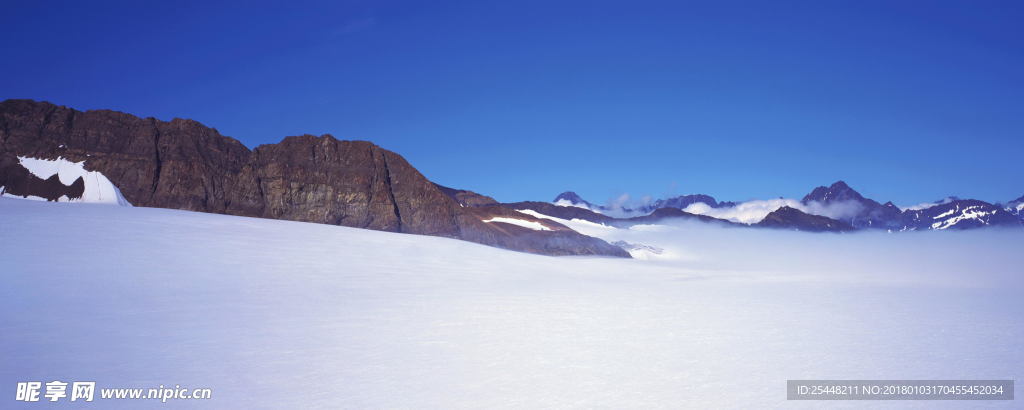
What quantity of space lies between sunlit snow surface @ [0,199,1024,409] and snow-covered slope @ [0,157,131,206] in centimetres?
2691

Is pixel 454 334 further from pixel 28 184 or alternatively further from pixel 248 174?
pixel 248 174

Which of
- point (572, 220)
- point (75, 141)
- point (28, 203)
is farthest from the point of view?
point (572, 220)

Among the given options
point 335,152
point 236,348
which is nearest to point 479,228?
point 335,152

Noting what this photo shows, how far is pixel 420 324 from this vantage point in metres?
9.69

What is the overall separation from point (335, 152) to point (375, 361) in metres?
56.7

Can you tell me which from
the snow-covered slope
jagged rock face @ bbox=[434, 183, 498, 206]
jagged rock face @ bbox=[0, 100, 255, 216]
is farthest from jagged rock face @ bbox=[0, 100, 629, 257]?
jagged rock face @ bbox=[434, 183, 498, 206]

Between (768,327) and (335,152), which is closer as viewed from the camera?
(768,327)

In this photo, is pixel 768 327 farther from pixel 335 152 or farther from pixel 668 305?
pixel 335 152

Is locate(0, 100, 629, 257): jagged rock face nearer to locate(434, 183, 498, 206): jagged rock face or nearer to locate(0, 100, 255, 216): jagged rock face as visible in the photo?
locate(0, 100, 255, 216): jagged rock face

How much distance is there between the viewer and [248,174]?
55.5m

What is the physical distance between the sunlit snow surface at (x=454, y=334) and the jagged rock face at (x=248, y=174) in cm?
3391

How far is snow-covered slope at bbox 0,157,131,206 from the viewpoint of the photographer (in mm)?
40344

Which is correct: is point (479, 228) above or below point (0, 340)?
above

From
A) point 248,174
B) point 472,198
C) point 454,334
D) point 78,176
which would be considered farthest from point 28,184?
point 472,198
